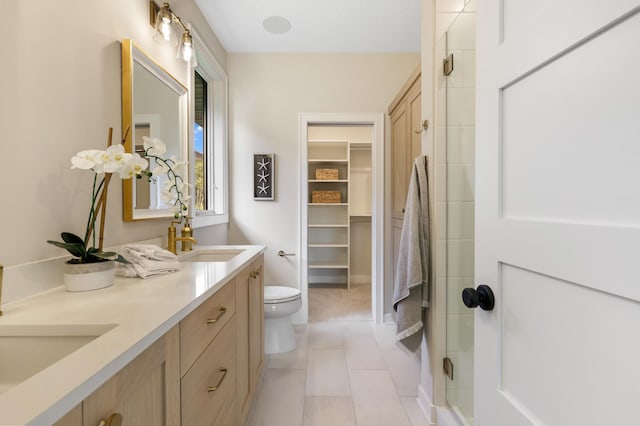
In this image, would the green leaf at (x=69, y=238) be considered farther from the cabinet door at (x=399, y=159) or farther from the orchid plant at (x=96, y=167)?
the cabinet door at (x=399, y=159)

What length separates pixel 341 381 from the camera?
1.93m

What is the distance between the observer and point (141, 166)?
103 centimetres

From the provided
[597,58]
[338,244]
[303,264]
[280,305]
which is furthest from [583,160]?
[338,244]

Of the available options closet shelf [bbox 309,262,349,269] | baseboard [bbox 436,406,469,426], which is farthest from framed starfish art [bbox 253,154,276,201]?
baseboard [bbox 436,406,469,426]

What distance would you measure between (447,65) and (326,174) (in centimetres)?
256

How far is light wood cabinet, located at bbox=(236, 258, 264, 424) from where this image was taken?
134 centimetres

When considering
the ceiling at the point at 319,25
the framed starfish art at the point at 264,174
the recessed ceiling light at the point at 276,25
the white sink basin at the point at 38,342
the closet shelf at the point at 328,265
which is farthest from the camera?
the closet shelf at the point at 328,265

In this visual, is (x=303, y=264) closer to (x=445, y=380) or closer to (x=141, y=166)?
(x=445, y=380)

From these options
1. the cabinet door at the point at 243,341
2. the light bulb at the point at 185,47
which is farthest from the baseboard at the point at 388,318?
the light bulb at the point at 185,47

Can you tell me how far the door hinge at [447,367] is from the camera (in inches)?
60.0

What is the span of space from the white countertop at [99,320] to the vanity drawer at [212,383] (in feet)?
0.70

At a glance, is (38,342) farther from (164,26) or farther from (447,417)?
(447,417)

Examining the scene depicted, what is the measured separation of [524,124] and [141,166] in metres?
1.21

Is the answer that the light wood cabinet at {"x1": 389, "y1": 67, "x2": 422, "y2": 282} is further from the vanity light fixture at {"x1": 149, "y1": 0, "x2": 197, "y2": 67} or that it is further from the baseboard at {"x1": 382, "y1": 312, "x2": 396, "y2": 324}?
the vanity light fixture at {"x1": 149, "y1": 0, "x2": 197, "y2": 67}
